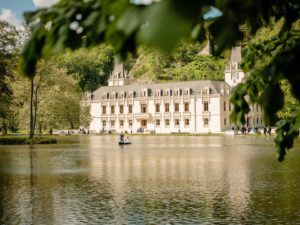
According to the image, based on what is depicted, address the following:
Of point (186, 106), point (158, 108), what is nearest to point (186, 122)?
point (186, 106)

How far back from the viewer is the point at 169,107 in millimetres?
118812

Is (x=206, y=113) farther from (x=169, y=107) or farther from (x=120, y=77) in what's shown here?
(x=120, y=77)

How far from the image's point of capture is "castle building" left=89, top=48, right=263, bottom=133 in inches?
4395

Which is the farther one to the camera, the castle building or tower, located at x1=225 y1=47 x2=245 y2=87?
tower, located at x1=225 y1=47 x2=245 y2=87

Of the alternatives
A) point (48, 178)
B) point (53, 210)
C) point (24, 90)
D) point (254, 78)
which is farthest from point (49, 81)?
point (254, 78)

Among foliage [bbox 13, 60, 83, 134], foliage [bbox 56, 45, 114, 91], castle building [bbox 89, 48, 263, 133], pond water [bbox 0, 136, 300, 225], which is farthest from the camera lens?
foliage [bbox 56, 45, 114, 91]

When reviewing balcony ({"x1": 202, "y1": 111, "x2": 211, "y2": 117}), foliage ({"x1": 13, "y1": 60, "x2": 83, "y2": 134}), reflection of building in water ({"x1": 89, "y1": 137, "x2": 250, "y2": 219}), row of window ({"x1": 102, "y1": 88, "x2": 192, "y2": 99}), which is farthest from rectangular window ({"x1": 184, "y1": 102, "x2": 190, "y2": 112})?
reflection of building in water ({"x1": 89, "y1": 137, "x2": 250, "y2": 219})

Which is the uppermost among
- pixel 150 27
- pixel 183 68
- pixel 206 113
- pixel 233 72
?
pixel 183 68

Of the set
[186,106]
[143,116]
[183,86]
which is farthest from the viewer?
[143,116]

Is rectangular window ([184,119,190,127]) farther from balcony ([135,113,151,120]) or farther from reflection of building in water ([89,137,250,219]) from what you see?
reflection of building in water ([89,137,250,219])

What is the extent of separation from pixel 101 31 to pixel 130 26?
489mm

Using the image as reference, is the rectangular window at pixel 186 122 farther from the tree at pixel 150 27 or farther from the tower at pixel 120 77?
the tree at pixel 150 27

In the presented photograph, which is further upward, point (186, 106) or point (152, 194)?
point (186, 106)

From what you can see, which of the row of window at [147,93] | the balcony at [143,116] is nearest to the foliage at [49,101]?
the row of window at [147,93]
